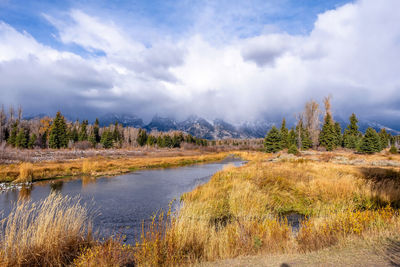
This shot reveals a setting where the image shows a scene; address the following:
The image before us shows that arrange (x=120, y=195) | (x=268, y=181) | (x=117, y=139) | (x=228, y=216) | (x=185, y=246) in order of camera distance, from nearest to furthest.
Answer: (x=185, y=246), (x=228, y=216), (x=268, y=181), (x=120, y=195), (x=117, y=139)

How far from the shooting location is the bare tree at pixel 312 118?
67688 mm

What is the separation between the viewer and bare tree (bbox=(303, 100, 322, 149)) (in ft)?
222

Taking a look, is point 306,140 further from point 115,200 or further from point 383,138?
point 115,200

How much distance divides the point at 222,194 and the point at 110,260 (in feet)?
30.9

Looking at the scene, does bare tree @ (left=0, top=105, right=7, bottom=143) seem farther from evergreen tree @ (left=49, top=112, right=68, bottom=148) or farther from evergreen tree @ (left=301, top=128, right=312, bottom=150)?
evergreen tree @ (left=301, top=128, right=312, bottom=150)

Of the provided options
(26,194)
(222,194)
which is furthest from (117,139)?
(222,194)

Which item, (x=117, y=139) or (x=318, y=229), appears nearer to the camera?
(x=318, y=229)

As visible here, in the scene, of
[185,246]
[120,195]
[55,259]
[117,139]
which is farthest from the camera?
[117,139]

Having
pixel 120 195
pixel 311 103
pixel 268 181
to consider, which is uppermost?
pixel 311 103

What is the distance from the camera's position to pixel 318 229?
20.0ft

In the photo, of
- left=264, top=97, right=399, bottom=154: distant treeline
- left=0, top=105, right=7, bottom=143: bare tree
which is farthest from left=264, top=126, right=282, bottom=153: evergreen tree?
left=0, top=105, right=7, bottom=143: bare tree

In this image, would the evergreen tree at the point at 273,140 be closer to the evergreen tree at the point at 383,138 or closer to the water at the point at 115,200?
the evergreen tree at the point at 383,138

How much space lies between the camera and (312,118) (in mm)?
69750

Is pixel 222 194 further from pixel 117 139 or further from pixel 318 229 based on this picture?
pixel 117 139
